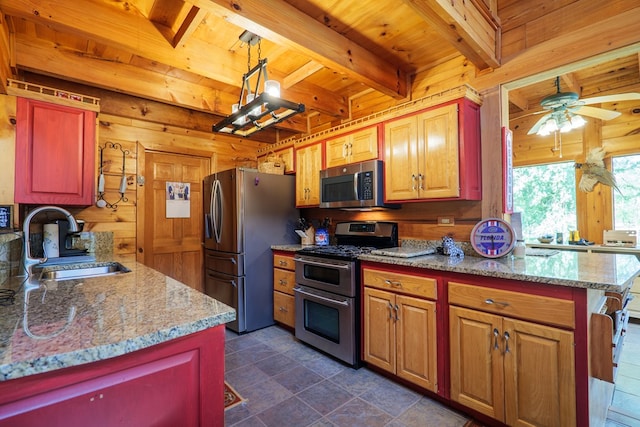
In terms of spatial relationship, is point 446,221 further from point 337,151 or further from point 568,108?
point 568,108

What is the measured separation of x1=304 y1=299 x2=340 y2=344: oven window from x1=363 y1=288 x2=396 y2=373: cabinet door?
283 millimetres

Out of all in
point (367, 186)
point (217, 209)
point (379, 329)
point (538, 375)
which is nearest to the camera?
point (538, 375)

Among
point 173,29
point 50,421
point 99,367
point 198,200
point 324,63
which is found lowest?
point 50,421

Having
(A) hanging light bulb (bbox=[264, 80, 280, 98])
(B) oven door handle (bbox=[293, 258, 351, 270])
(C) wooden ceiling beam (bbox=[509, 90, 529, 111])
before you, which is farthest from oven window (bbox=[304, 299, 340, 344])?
(C) wooden ceiling beam (bbox=[509, 90, 529, 111])

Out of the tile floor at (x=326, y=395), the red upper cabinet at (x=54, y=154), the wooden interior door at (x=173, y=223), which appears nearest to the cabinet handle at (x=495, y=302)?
the tile floor at (x=326, y=395)

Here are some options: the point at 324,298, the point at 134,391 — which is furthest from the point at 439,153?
the point at 134,391

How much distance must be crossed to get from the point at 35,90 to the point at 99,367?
2.41m

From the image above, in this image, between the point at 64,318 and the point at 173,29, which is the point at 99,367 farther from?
the point at 173,29

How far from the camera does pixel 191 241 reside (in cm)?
373

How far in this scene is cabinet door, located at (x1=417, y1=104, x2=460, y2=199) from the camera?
231 cm

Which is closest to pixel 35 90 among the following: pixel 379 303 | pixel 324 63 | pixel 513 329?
pixel 324 63

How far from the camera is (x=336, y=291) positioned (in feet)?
8.54

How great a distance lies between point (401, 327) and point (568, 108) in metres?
2.75

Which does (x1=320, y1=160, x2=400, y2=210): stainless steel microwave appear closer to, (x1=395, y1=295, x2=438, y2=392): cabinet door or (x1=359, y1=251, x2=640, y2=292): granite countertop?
(x1=359, y1=251, x2=640, y2=292): granite countertop
